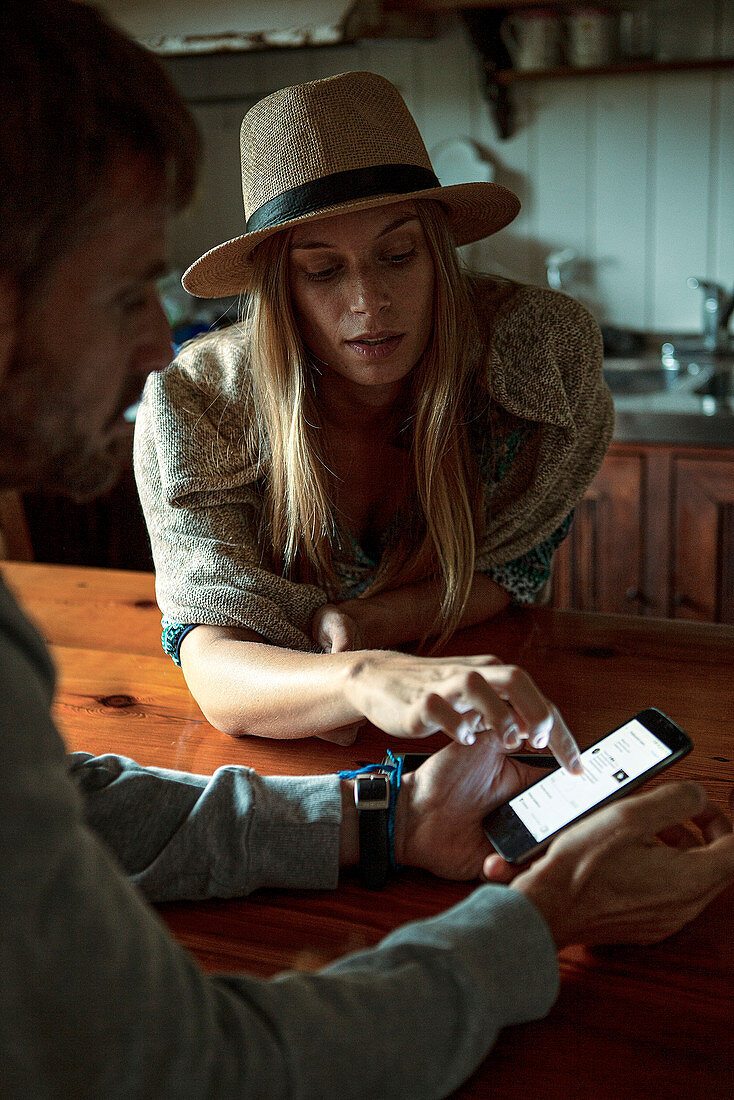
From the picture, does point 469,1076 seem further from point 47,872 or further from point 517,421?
point 517,421

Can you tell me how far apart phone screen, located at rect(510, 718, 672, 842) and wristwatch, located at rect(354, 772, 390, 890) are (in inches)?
4.5

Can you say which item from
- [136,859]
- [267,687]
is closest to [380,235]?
[267,687]

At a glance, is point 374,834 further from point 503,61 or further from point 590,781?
point 503,61

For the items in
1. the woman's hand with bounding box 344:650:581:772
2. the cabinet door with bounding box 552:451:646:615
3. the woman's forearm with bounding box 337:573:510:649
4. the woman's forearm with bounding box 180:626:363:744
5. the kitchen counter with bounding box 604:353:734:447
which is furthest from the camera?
the cabinet door with bounding box 552:451:646:615

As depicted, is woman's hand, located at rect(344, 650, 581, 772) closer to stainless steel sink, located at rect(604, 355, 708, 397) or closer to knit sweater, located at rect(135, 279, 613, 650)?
knit sweater, located at rect(135, 279, 613, 650)

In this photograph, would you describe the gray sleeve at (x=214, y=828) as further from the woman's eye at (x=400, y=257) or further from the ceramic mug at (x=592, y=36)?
the ceramic mug at (x=592, y=36)

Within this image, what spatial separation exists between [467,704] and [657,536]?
1653 mm

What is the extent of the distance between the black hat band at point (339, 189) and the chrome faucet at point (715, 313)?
174 centimetres

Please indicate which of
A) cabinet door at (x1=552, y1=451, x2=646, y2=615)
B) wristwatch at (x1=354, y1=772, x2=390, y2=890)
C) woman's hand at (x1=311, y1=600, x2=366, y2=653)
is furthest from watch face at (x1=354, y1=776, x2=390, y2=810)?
cabinet door at (x1=552, y1=451, x2=646, y2=615)

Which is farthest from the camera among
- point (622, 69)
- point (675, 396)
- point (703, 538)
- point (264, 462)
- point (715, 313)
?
point (715, 313)

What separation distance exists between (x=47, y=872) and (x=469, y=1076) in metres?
0.31

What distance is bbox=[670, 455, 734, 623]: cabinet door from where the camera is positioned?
2.22 m

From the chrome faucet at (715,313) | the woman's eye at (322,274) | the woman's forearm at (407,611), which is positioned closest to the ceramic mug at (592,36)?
the chrome faucet at (715,313)

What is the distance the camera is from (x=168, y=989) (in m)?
0.50
